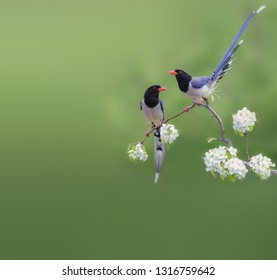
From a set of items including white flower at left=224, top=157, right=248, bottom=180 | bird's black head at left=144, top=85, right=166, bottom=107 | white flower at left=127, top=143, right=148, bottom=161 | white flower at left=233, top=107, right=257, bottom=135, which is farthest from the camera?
white flower at left=127, top=143, right=148, bottom=161

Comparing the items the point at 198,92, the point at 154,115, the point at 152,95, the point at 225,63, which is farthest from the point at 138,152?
the point at 225,63

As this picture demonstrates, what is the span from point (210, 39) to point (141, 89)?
638 mm

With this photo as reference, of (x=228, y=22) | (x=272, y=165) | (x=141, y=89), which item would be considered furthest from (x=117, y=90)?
(x=272, y=165)

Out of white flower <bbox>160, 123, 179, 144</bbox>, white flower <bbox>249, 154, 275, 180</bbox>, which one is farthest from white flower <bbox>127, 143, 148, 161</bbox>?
white flower <bbox>249, 154, 275, 180</bbox>

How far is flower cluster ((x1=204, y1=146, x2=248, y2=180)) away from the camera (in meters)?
3.45

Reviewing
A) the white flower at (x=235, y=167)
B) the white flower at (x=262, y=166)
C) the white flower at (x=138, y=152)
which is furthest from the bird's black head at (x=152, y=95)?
the white flower at (x=262, y=166)

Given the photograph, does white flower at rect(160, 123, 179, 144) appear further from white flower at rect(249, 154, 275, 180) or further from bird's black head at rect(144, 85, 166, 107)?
white flower at rect(249, 154, 275, 180)

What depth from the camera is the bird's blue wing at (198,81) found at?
359 cm

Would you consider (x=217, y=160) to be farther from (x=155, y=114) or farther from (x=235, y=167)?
(x=155, y=114)

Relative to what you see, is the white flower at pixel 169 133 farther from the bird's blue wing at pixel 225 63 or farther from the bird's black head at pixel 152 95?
the bird's blue wing at pixel 225 63

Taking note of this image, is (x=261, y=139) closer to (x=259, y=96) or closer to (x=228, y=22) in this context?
(x=259, y=96)

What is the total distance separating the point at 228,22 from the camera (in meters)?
4.18

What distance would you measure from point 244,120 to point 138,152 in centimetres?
74

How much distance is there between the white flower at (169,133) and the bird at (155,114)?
15 centimetres
